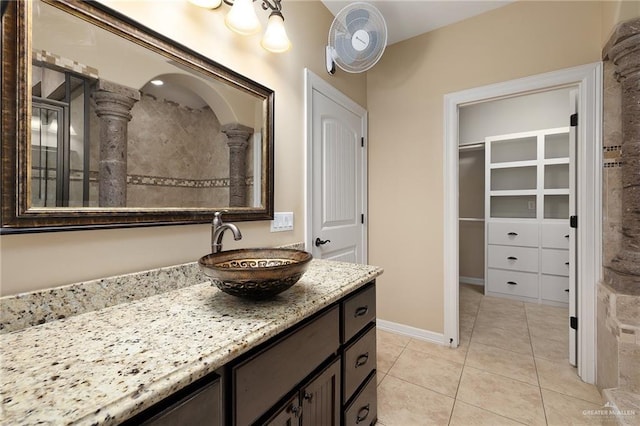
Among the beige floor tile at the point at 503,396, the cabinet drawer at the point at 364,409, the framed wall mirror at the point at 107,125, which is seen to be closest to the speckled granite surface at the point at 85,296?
the framed wall mirror at the point at 107,125

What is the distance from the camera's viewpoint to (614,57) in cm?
157

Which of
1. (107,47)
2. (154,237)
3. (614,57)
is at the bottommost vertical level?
(154,237)

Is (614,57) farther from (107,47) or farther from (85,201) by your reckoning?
(85,201)

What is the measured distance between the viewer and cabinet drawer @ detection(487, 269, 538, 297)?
3.21 meters

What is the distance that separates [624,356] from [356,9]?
8.14ft

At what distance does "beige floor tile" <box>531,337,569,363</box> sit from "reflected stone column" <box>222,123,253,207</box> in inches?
97.7

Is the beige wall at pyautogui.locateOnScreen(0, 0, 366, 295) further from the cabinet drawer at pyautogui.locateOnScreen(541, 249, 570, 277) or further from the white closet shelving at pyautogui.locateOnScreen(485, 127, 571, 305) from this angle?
the cabinet drawer at pyautogui.locateOnScreen(541, 249, 570, 277)

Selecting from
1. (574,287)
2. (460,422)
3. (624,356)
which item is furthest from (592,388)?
(460,422)

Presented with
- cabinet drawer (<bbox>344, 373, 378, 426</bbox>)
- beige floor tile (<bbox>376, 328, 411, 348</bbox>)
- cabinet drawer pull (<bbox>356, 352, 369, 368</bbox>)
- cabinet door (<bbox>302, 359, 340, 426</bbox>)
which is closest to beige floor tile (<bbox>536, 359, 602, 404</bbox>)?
beige floor tile (<bbox>376, 328, 411, 348</bbox>)

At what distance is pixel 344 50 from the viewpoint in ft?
6.02

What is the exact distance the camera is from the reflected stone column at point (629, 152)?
147 cm

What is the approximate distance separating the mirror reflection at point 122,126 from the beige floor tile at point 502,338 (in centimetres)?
238

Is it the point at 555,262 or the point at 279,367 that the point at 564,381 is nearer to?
the point at 555,262

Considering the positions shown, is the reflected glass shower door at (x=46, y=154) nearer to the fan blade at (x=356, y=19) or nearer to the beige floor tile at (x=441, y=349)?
the fan blade at (x=356, y=19)
